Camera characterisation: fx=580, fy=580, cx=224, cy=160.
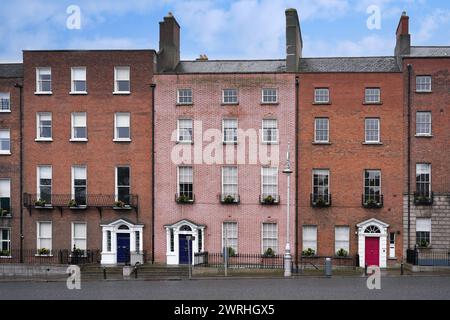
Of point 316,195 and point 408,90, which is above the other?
point 408,90

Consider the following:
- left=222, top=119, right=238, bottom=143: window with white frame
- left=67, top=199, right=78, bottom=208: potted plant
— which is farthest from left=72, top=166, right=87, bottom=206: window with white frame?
left=222, top=119, right=238, bottom=143: window with white frame

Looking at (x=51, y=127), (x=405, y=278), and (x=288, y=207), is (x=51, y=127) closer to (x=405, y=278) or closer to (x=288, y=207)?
(x=288, y=207)

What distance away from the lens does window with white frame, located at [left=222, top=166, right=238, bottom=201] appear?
3788 cm

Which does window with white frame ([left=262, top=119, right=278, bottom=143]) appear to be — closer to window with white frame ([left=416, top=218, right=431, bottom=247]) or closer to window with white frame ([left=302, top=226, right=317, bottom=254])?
window with white frame ([left=302, top=226, right=317, bottom=254])

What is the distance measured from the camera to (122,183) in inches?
1512

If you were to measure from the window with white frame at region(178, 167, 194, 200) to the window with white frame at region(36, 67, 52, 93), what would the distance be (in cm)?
1048

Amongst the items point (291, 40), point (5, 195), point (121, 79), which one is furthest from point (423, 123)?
point (5, 195)

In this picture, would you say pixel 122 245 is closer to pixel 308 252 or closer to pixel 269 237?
pixel 269 237

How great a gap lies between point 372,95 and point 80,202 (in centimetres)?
2028

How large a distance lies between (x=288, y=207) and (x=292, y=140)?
203 inches

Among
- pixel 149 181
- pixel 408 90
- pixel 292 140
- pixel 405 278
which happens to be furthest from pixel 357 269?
pixel 149 181

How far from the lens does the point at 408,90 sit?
36688 millimetres

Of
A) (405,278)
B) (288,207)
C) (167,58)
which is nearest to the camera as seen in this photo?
(405,278)

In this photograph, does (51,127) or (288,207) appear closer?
(288,207)
